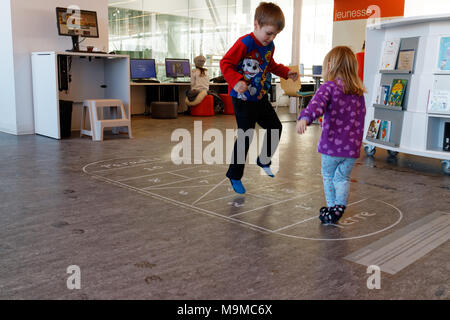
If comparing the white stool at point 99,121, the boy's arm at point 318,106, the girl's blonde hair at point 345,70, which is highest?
the girl's blonde hair at point 345,70


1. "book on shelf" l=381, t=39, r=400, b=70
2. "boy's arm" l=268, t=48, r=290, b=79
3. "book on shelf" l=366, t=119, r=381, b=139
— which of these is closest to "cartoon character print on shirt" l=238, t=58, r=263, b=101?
"boy's arm" l=268, t=48, r=290, b=79

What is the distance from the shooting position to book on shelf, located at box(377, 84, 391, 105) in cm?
445

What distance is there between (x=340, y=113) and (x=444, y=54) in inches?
83.1

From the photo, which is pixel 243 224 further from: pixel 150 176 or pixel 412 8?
pixel 412 8

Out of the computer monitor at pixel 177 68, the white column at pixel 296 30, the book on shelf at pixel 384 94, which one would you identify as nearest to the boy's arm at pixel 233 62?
the book on shelf at pixel 384 94

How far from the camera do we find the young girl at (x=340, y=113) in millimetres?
2381

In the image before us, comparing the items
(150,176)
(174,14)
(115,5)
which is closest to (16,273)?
(150,176)

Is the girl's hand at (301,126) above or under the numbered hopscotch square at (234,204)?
above

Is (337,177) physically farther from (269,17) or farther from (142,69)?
(142,69)

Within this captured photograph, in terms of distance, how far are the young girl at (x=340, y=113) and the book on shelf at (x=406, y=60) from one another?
2030 millimetres

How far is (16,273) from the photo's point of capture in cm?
181

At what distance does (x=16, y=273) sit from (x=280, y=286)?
106 cm

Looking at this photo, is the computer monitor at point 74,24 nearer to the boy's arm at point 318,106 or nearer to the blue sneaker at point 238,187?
the blue sneaker at point 238,187

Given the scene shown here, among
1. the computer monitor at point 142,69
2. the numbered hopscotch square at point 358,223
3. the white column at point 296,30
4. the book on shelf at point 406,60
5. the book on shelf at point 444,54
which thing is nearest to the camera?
the numbered hopscotch square at point 358,223
